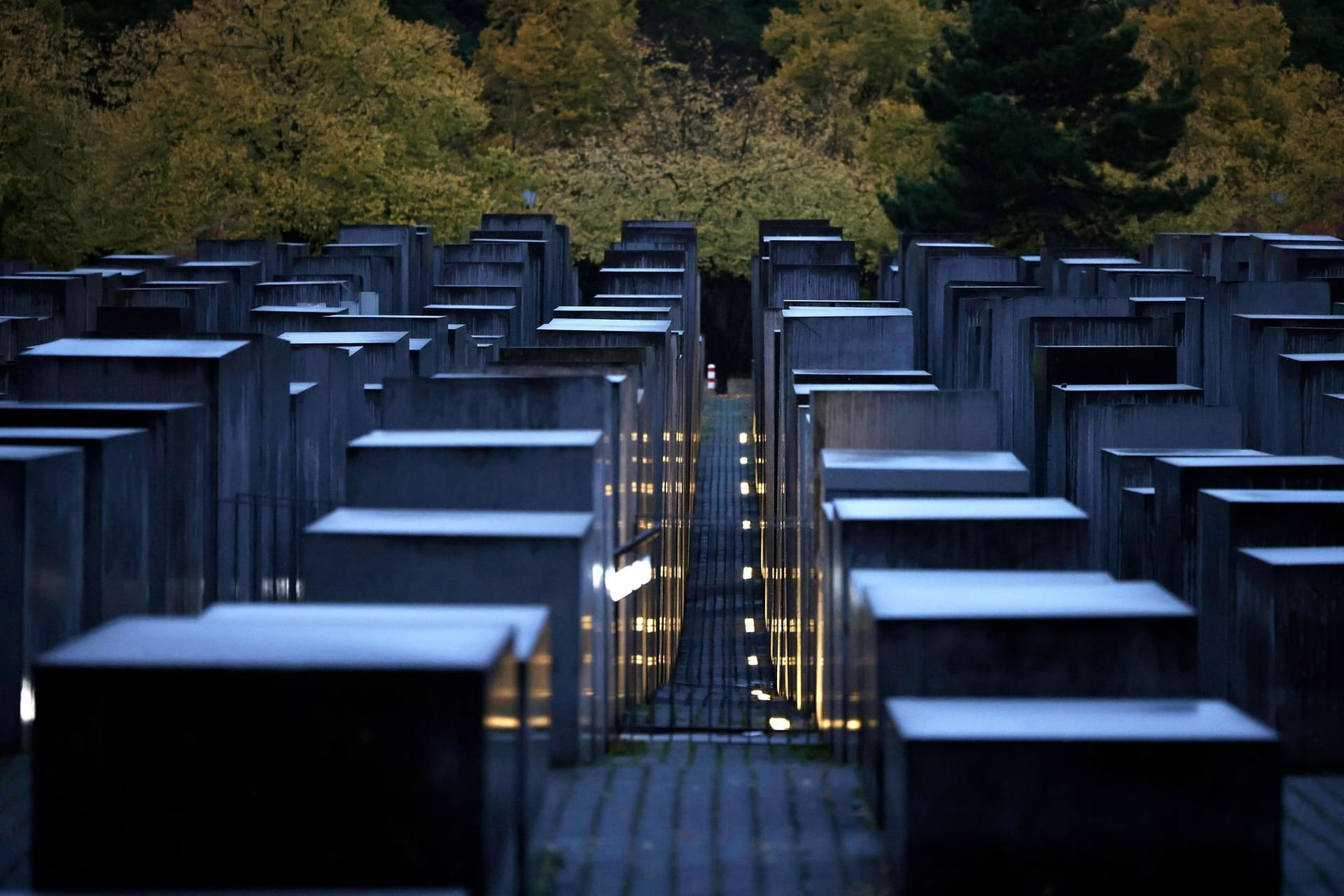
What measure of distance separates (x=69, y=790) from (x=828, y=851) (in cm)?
337

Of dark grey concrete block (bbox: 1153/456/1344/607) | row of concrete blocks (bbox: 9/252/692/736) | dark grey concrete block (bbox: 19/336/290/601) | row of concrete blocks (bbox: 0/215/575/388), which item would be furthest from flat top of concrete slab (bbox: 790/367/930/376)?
row of concrete blocks (bbox: 0/215/575/388)

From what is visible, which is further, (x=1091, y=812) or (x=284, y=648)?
(x=1091, y=812)

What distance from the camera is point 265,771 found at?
6461 mm

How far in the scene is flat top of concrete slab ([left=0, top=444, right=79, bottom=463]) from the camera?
10.2 m

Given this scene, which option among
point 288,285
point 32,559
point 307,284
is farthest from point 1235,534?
point 307,284

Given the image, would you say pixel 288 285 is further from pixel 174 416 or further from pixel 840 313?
pixel 174 416

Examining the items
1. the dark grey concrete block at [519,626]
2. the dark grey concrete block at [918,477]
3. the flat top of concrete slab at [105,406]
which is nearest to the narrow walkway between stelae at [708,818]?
the dark grey concrete block at [519,626]

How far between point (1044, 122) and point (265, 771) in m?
35.2

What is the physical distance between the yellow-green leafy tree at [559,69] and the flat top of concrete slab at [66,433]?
159 feet

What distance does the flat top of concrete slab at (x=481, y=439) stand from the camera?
11.5 metres

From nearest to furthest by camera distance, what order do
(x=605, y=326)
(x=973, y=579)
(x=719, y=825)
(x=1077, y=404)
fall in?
(x=719, y=825), (x=973, y=579), (x=1077, y=404), (x=605, y=326)

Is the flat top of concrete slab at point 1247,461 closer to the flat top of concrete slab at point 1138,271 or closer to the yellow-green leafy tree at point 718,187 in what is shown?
the flat top of concrete slab at point 1138,271

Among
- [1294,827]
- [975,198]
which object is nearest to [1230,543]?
[1294,827]

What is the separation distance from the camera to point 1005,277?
1180 inches
